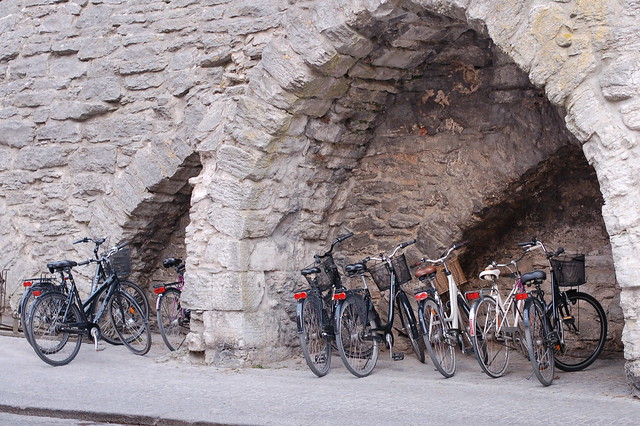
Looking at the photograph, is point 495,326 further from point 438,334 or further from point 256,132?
point 256,132

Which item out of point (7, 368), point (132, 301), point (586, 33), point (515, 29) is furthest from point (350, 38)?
point (7, 368)

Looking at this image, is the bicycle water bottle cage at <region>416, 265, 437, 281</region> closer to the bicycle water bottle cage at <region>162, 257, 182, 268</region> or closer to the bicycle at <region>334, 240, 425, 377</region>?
the bicycle at <region>334, 240, 425, 377</region>

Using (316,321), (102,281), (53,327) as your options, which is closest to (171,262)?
(102,281)

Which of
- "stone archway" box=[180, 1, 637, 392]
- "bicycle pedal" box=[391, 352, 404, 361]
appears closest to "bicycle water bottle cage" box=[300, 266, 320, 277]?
"stone archway" box=[180, 1, 637, 392]

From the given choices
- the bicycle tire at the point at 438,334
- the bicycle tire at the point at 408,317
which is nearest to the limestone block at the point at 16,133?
the bicycle tire at the point at 408,317

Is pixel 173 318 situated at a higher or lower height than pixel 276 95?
lower

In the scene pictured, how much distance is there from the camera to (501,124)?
7465mm

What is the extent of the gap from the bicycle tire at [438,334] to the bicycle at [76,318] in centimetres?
276

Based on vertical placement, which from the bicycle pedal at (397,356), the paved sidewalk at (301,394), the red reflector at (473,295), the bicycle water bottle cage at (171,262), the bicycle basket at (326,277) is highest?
the bicycle water bottle cage at (171,262)

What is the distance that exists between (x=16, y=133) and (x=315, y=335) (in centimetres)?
423

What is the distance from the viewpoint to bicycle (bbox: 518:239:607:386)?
20.9ft

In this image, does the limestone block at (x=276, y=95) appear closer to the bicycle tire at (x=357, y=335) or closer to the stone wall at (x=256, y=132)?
the stone wall at (x=256, y=132)

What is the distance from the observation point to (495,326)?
22.2 ft

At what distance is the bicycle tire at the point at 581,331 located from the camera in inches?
273
